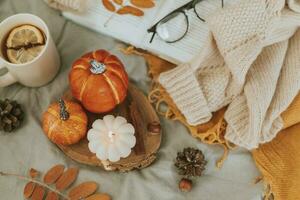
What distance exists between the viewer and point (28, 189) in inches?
24.1

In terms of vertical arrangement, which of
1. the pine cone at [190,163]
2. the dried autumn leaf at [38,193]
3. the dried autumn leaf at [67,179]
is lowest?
the dried autumn leaf at [38,193]

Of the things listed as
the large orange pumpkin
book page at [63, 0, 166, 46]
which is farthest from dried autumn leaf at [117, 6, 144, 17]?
the large orange pumpkin

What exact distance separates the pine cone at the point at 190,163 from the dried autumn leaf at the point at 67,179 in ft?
0.48

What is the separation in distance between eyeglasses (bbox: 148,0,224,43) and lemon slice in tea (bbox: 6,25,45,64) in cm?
17

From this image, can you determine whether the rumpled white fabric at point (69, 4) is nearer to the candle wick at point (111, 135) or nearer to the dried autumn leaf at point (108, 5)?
the dried autumn leaf at point (108, 5)

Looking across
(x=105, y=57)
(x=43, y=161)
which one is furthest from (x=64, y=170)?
(x=105, y=57)

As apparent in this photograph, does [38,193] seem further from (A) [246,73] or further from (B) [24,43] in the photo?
(A) [246,73]

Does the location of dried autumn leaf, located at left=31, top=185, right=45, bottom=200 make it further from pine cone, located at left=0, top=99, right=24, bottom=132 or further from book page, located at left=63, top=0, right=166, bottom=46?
book page, located at left=63, top=0, right=166, bottom=46

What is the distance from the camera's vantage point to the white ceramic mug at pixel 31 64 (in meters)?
0.61

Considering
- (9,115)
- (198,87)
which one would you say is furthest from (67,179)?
(198,87)

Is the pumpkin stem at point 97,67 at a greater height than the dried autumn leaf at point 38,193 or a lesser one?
greater

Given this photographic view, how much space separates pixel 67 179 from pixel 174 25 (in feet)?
0.94

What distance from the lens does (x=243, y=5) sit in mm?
544

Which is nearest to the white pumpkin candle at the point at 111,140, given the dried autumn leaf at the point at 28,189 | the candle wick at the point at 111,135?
the candle wick at the point at 111,135
